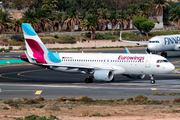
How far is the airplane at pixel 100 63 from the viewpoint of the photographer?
38.4 meters

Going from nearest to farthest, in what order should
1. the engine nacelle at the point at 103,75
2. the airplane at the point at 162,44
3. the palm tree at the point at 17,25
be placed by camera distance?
the engine nacelle at the point at 103,75 → the airplane at the point at 162,44 → the palm tree at the point at 17,25

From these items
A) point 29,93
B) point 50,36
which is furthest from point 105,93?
point 50,36

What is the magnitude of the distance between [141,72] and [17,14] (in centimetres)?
12258

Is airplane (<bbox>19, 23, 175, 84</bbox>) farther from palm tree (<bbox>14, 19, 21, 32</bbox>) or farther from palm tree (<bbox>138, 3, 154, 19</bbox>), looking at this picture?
palm tree (<bbox>138, 3, 154, 19</bbox>)

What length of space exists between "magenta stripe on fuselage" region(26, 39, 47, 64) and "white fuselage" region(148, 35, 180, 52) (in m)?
31.9

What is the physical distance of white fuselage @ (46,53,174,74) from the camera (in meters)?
38.1

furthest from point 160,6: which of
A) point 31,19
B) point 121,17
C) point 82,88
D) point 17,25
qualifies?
point 82,88

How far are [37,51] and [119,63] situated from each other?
12.1 m

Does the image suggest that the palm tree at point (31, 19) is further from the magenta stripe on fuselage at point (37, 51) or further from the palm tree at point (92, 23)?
the magenta stripe on fuselage at point (37, 51)

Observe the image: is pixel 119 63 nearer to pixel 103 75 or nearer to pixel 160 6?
pixel 103 75

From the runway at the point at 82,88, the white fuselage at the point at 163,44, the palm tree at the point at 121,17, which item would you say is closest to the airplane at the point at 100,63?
the runway at the point at 82,88

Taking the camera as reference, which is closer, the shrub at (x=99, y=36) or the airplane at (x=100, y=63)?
the airplane at (x=100, y=63)

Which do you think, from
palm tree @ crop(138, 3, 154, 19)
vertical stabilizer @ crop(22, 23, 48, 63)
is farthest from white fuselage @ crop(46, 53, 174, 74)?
palm tree @ crop(138, 3, 154, 19)

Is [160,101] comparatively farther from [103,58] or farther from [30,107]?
[103,58]
